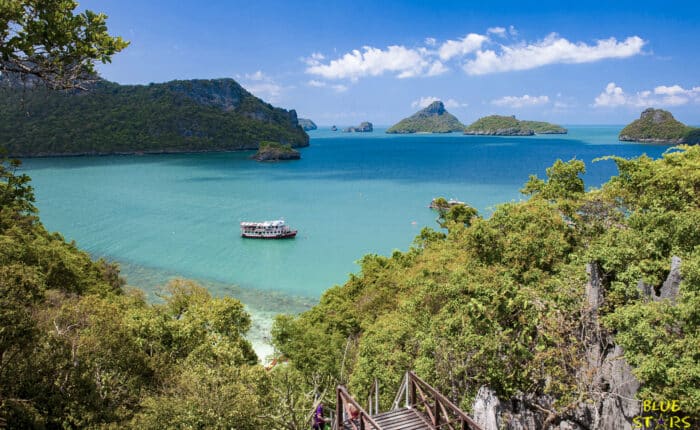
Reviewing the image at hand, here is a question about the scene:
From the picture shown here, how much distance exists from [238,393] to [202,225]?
39.6 meters

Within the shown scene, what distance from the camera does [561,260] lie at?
41.6ft

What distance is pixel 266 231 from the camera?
4062 cm

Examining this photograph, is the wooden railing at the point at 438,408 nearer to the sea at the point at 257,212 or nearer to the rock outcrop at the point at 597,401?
the rock outcrop at the point at 597,401

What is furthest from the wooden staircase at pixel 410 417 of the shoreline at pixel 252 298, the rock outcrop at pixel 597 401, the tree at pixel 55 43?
the shoreline at pixel 252 298

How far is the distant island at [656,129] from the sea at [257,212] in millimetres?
77988

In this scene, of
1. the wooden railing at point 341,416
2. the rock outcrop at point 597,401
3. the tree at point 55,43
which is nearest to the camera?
the tree at point 55,43

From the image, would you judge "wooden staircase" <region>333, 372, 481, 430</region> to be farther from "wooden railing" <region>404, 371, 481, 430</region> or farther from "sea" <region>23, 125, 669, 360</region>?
"sea" <region>23, 125, 669, 360</region>

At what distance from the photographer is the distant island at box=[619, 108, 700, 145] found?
14351cm

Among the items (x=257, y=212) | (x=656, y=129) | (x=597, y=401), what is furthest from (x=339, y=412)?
(x=656, y=129)

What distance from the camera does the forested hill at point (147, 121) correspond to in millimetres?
114812

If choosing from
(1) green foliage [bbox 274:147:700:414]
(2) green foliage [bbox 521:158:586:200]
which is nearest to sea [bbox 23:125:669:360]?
(2) green foliage [bbox 521:158:586:200]

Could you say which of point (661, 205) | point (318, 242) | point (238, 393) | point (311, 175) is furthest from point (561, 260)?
point (311, 175)

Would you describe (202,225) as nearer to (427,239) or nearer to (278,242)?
(278,242)

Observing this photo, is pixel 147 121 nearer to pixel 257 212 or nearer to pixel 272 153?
pixel 272 153
